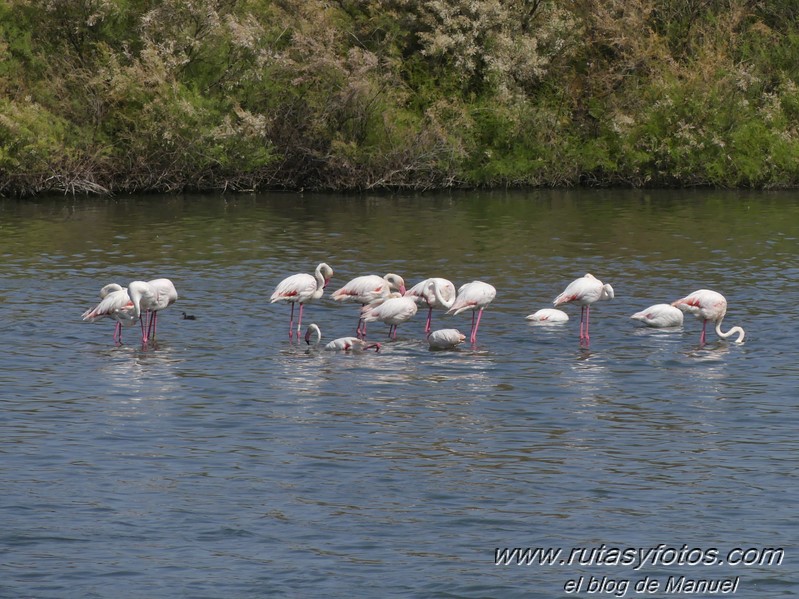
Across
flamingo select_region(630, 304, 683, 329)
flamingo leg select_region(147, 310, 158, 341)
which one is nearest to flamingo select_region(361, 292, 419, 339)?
flamingo leg select_region(147, 310, 158, 341)

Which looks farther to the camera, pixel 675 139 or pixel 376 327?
pixel 675 139

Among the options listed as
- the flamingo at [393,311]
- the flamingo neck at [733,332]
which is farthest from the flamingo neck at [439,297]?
the flamingo neck at [733,332]

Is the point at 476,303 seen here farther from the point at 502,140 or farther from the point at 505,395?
the point at 502,140

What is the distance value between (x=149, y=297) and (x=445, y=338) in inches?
184

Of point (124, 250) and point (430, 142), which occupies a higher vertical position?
point (430, 142)

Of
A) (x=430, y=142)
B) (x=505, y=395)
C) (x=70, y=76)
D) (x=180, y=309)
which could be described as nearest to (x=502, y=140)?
(x=430, y=142)

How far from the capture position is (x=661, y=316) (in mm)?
21891

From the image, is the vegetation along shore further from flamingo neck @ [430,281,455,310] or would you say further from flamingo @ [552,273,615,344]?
flamingo @ [552,273,615,344]

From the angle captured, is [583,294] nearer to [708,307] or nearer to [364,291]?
[708,307]

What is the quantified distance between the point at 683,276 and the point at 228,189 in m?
23.4

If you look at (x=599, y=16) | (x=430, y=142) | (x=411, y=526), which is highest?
(x=599, y=16)

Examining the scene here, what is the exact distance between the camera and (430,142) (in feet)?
153

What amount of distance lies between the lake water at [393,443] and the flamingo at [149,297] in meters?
0.52

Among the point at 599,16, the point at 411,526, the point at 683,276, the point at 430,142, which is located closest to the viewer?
the point at 411,526
